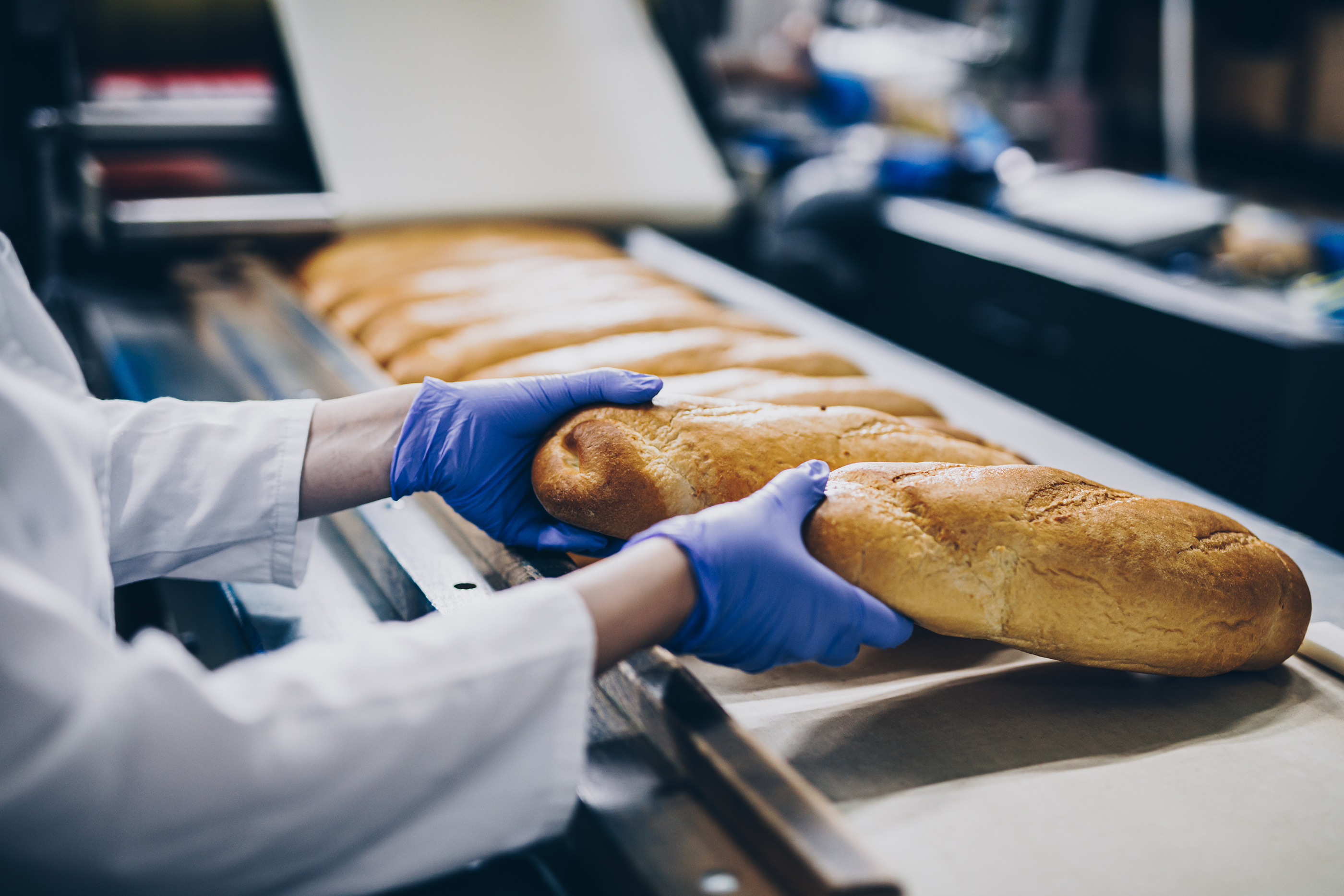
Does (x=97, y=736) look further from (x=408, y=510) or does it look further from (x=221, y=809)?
(x=408, y=510)

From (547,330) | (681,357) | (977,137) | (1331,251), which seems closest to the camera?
(681,357)

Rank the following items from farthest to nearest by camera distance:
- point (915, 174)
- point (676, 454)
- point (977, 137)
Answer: point (977, 137), point (915, 174), point (676, 454)

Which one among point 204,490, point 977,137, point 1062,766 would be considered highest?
point 977,137

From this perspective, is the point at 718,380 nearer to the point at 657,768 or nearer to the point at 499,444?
the point at 499,444

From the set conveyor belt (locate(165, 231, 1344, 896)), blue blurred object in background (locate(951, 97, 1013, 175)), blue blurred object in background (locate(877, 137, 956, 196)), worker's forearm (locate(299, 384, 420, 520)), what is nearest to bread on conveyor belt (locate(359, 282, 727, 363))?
worker's forearm (locate(299, 384, 420, 520))

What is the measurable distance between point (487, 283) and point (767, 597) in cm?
133

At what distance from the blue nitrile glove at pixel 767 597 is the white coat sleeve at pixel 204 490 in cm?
49

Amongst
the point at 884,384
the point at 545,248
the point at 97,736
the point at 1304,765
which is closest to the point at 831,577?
the point at 1304,765

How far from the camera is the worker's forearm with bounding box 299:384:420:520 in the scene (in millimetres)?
1219

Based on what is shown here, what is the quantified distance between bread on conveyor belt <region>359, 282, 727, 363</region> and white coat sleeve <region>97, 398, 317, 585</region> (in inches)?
24.1

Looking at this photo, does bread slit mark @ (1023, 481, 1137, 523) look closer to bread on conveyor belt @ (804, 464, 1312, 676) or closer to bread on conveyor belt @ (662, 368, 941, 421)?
bread on conveyor belt @ (804, 464, 1312, 676)

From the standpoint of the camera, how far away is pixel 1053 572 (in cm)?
101

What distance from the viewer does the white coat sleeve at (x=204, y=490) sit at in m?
1.17

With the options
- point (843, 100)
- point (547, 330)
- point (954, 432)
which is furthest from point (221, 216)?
point (843, 100)
